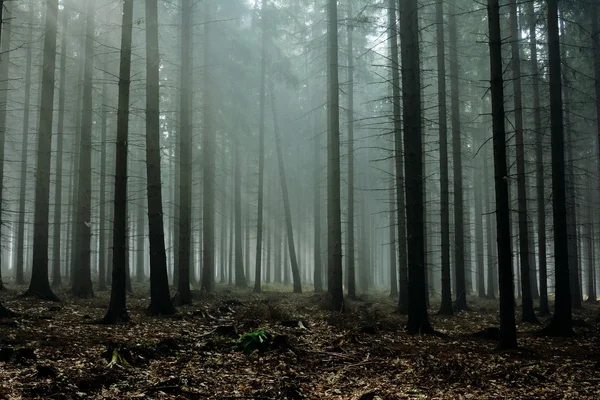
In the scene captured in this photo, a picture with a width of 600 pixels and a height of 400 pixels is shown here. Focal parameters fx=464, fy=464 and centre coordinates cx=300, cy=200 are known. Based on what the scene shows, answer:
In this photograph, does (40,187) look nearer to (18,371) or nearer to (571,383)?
(18,371)

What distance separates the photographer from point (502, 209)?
9344 mm

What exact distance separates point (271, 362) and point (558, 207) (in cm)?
867

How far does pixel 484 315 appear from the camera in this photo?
16.4 m

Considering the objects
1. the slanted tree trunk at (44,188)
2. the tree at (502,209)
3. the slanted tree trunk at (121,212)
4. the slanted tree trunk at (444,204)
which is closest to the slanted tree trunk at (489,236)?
the slanted tree trunk at (444,204)

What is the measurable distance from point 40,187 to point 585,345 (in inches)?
602

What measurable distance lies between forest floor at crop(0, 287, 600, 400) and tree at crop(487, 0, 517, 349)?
0.53 meters

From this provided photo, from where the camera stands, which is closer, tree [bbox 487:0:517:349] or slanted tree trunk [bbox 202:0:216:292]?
tree [bbox 487:0:517:349]

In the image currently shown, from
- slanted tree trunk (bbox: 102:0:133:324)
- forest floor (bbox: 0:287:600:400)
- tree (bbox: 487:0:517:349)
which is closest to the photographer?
forest floor (bbox: 0:287:600:400)

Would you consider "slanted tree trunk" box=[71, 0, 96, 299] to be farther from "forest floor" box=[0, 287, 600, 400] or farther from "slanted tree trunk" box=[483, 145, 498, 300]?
"slanted tree trunk" box=[483, 145, 498, 300]

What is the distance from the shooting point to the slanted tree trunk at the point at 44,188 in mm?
13922

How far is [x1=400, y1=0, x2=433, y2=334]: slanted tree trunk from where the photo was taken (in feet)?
36.9

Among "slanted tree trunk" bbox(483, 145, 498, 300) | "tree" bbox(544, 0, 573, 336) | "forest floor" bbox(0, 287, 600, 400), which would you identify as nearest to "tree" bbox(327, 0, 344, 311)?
"forest floor" bbox(0, 287, 600, 400)

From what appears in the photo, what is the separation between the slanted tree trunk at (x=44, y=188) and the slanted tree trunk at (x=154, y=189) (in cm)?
378

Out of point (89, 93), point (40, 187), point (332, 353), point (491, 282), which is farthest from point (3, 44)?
point (491, 282)
